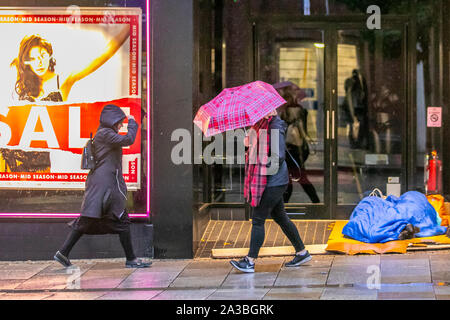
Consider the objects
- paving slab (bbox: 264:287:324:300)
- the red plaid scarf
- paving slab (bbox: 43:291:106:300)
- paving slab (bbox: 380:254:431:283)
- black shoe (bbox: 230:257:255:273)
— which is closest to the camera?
paving slab (bbox: 264:287:324:300)

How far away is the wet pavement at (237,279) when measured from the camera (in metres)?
7.84

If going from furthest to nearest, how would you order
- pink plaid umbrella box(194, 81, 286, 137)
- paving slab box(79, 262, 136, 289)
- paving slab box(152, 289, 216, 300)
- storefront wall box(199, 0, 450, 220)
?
storefront wall box(199, 0, 450, 220), paving slab box(79, 262, 136, 289), pink plaid umbrella box(194, 81, 286, 137), paving slab box(152, 289, 216, 300)

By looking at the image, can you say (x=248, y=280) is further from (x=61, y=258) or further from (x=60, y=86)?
(x=60, y=86)

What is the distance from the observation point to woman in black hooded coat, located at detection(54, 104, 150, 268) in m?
9.17

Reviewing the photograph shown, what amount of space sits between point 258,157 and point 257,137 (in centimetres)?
21

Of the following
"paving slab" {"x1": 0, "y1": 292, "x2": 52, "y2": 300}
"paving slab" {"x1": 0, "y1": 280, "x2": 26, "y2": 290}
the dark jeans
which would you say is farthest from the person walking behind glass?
"paving slab" {"x1": 0, "y1": 280, "x2": 26, "y2": 290}

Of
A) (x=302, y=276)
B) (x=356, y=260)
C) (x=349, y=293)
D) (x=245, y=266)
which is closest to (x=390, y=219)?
(x=356, y=260)

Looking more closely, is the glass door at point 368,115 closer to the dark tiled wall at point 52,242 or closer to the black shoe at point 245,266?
the dark tiled wall at point 52,242

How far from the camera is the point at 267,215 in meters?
8.90

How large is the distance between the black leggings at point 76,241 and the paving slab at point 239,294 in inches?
63.8

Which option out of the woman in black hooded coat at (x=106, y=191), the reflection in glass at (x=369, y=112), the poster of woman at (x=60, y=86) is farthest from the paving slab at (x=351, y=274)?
the reflection in glass at (x=369, y=112)

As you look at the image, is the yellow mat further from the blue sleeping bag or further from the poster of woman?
the poster of woman

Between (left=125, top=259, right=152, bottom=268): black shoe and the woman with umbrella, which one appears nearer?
the woman with umbrella

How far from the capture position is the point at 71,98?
1010cm
